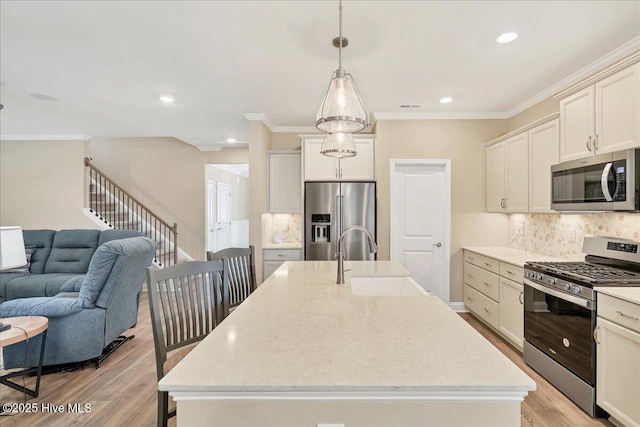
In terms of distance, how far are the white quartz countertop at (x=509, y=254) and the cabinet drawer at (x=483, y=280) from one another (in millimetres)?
202

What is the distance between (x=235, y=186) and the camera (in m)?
9.05

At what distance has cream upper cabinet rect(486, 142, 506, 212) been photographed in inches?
153

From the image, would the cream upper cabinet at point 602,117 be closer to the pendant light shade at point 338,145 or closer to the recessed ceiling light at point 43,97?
the pendant light shade at point 338,145

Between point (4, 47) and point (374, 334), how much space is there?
11.5 feet

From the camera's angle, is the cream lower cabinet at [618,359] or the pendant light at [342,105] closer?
the pendant light at [342,105]

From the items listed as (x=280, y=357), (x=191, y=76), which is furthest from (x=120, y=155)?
(x=280, y=357)

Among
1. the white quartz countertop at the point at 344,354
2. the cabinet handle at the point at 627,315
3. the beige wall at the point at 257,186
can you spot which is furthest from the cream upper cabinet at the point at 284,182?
the cabinet handle at the point at 627,315

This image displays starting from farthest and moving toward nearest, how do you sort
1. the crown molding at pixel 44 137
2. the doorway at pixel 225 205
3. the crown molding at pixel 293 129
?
the doorway at pixel 225 205 < the crown molding at pixel 44 137 < the crown molding at pixel 293 129

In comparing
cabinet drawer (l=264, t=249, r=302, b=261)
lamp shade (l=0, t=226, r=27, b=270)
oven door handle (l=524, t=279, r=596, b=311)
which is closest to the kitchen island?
oven door handle (l=524, t=279, r=596, b=311)

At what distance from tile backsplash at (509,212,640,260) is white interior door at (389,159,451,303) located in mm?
915

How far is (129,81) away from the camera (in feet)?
10.7

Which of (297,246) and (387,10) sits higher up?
(387,10)

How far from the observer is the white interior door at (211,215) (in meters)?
6.92

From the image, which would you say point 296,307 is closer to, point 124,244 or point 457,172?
point 124,244
